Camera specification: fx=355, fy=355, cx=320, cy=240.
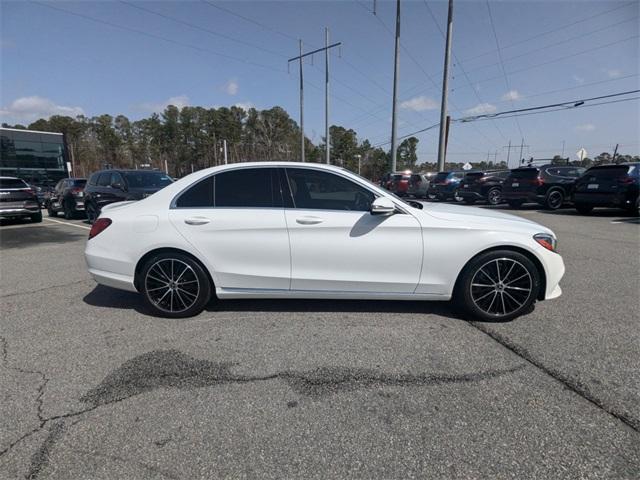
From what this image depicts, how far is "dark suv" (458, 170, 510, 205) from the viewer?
1630 cm

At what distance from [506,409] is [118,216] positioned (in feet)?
12.9

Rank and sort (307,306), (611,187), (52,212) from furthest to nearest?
(52,212), (611,187), (307,306)

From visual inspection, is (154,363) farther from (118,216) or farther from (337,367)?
(118,216)

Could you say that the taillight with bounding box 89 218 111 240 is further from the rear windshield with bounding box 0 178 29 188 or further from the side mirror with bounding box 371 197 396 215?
the rear windshield with bounding box 0 178 29 188

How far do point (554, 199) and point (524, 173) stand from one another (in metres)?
1.49

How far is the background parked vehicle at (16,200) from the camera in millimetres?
11492

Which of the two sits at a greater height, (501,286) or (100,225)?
(100,225)

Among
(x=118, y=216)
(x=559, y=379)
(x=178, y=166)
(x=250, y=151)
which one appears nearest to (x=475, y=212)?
(x=559, y=379)

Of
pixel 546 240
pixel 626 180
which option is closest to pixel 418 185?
pixel 626 180

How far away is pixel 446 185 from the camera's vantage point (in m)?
18.5

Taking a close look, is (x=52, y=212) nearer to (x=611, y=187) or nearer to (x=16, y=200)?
(x=16, y=200)

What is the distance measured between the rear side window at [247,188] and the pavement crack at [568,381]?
8.16ft

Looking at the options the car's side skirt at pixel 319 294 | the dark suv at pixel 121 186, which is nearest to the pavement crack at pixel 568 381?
the car's side skirt at pixel 319 294

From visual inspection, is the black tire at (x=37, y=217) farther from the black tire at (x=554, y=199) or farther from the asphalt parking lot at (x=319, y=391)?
the black tire at (x=554, y=199)
